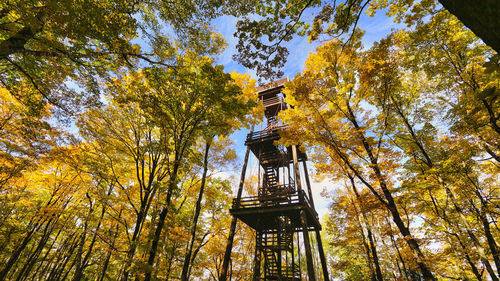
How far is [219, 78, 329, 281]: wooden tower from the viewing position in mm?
9523

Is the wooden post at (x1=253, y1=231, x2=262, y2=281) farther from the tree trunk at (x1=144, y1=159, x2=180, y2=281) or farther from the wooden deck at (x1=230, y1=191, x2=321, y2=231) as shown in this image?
the tree trunk at (x1=144, y1=159, x2=180, y2=281)

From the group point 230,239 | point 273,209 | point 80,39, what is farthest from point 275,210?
point 80,39

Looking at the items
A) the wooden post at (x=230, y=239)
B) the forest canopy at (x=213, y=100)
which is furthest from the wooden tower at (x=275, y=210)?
the forest canopy at (x=213, y=100)

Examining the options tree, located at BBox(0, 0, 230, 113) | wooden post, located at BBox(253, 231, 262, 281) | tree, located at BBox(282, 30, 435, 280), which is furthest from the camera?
wooden post, located at BBox(253, 231, 262, 281)

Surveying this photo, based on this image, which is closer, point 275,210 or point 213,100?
point 213,100

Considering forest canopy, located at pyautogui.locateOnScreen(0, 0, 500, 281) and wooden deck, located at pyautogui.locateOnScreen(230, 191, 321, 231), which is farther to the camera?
wooden deck, located at pyautogui.locateOnScreen(230, 191, 321, 231)

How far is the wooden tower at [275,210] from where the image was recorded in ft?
31.2

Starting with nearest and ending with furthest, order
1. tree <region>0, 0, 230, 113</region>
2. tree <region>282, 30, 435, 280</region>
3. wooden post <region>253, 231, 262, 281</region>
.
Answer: tree <region>0, 0, 230, 113</region> < tree <region>282, 30, 435, 280</region> < wooden post <region>253, 231, 262, 281</region>

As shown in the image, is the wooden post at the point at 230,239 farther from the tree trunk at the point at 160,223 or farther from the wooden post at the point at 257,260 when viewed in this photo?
the tree trunk at the point at 160,223

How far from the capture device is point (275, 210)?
32.2ft

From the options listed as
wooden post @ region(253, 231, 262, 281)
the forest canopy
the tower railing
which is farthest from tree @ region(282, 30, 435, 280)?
wooden post @ region(253, 231, 262, 281)

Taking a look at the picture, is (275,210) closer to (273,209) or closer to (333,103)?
(273,209)

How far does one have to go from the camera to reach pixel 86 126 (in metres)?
7.68

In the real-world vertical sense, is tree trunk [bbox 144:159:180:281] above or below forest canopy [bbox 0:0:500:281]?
below
